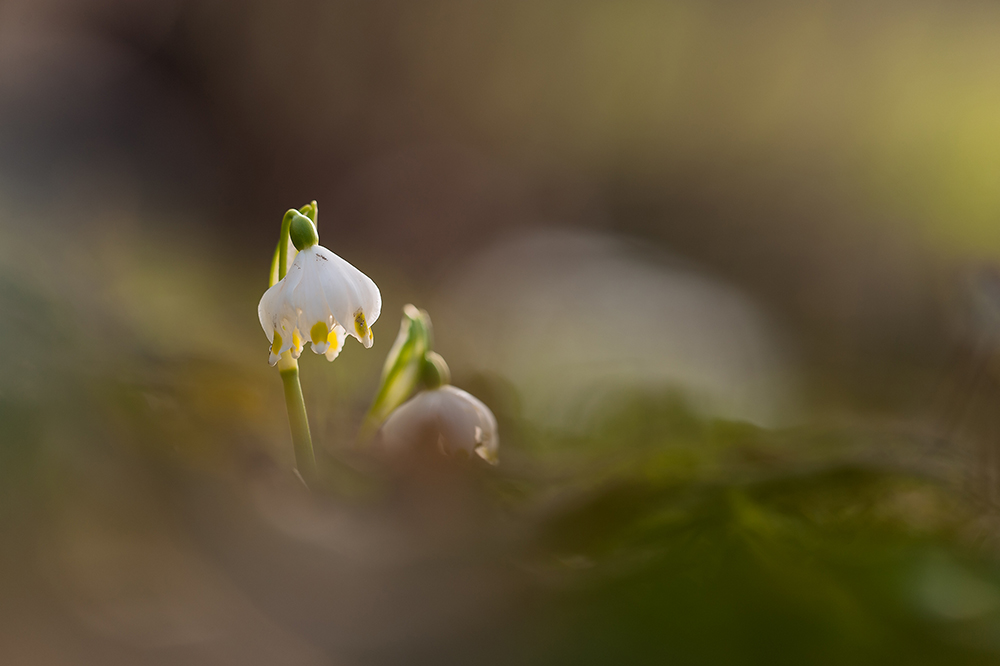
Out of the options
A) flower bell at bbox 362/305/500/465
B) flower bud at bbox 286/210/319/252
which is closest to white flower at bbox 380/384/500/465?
flower bell at bbox 362/305/500/465

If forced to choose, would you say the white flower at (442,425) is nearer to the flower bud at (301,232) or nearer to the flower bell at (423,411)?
the flower bell at (423,411)

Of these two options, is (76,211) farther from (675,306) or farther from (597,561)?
(597,561)

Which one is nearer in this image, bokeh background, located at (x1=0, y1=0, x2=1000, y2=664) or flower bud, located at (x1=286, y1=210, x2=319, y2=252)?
bokeh background, located at (x1=0, y1=0, x2=1000, y2=664)

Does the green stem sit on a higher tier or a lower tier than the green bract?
lower

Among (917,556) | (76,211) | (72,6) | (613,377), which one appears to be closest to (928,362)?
(613,377)

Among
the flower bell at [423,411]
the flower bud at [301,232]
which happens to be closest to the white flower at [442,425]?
the flower bell at [423,411]

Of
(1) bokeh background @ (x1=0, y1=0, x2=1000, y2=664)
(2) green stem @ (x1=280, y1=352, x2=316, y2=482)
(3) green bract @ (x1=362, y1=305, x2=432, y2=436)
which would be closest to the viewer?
(1) bokeh background @ (x1=0, y1=0, x2=1000, y2=664)

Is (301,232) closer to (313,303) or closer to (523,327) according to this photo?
(313,303)

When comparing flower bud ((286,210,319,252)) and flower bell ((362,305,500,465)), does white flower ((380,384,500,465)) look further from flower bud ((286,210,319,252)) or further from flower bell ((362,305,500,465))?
flower bud ((286,210,319,252))
